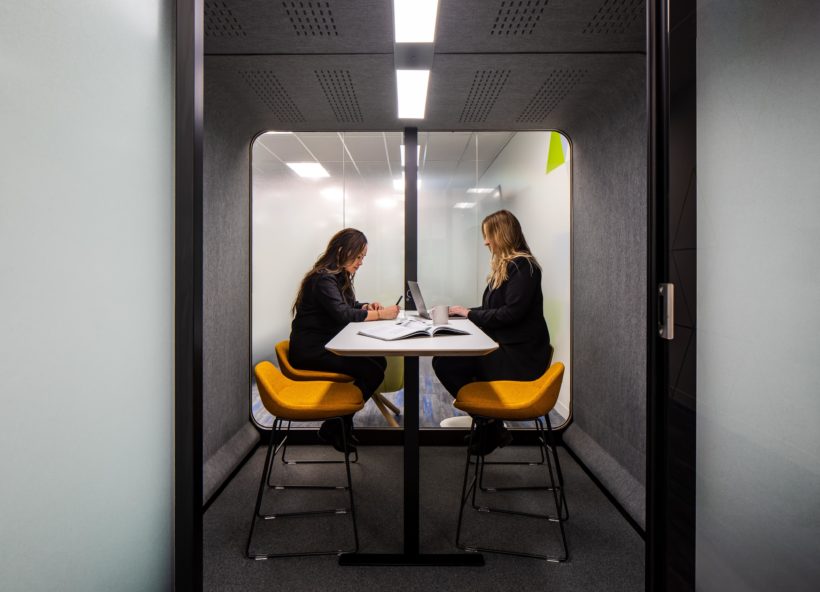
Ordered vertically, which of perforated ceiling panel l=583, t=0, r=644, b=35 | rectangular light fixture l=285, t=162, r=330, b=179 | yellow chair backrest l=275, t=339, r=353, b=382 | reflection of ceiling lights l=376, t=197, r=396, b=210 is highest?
perforated ceiling panel l=583, t=0, r=644, b=35

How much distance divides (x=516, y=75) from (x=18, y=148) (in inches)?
77.8

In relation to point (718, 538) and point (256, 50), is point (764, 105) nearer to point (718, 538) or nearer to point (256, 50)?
point (718, 538)

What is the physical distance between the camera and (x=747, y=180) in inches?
35.9

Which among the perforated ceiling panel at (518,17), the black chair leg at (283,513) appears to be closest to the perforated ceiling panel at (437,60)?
the perforated ceiling panel at (518,17)

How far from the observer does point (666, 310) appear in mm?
1002

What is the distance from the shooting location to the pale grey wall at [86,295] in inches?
25.2

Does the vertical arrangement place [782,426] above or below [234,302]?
below

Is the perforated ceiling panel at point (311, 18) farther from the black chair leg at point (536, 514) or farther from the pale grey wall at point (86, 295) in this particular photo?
the black chair leg at point (536, 514)

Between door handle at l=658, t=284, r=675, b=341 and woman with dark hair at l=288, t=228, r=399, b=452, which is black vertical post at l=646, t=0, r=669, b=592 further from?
woman with dark hair at l=288, t=228, r=399, b=452

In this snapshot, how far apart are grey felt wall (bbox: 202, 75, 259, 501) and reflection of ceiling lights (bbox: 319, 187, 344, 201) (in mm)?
513

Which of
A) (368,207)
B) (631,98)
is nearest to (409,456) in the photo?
(368,207)

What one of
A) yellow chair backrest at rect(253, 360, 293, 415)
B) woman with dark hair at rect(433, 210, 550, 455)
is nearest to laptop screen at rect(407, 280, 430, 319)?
woman with dark hair at rect(433, 210, 550, 455)

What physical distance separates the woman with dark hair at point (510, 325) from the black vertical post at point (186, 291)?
1.49 metres

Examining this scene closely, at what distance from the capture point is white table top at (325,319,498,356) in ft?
4.62
